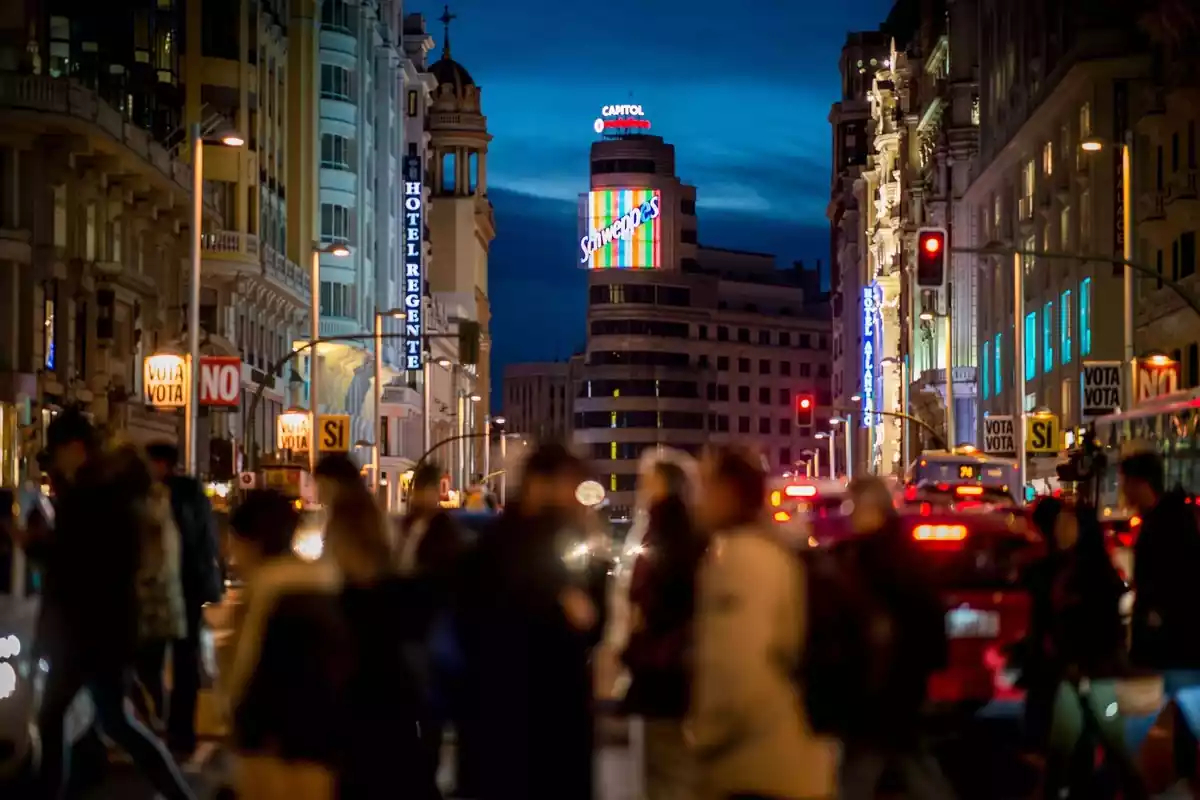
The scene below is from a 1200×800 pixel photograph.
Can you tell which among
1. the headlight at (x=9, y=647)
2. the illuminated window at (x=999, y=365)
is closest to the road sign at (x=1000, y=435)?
the illuminated window at (x=999, y=365)

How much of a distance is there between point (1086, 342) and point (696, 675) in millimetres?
61967

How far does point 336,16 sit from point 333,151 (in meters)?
5.15

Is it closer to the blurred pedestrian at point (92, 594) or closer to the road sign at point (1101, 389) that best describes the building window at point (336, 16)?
the road sign at point (1101, 389)

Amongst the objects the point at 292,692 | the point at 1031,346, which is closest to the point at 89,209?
the point at 1031,346

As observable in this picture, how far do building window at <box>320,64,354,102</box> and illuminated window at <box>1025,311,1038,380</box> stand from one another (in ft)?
88.7

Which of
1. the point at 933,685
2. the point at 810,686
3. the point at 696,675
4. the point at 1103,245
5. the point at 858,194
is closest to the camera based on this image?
the point at 696,675

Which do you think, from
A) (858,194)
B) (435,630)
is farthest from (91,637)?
(858,194)

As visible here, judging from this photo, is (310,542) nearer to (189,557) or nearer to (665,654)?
(189,557)

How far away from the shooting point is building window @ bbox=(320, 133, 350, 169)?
292 feet

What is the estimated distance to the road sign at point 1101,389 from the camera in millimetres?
49219

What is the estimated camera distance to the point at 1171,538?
1145 cm

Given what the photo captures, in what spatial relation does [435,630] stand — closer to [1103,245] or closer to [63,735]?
[63,735]

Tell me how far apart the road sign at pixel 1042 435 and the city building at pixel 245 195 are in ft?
61.2

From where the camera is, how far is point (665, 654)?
10008mm
